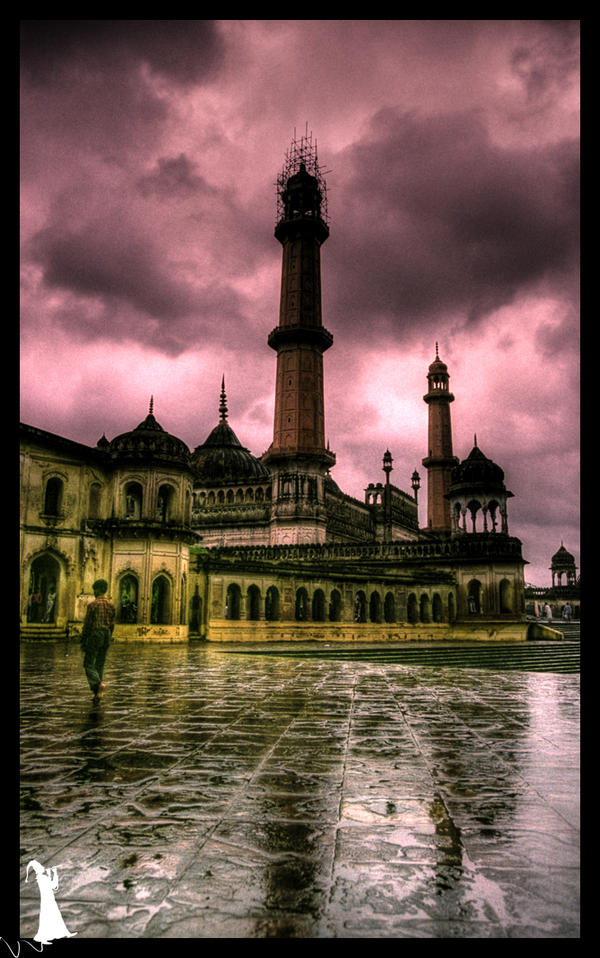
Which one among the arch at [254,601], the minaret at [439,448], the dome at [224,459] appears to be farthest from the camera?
the minaret at [439,448]

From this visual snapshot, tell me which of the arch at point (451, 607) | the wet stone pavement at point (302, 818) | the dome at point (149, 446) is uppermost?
the dome at point (149, 446)

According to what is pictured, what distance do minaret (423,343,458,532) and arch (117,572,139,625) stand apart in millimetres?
41107

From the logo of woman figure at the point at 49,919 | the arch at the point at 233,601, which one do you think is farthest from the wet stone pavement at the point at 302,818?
the arch at the point at 233,601

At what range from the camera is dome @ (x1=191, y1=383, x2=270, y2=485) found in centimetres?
5625

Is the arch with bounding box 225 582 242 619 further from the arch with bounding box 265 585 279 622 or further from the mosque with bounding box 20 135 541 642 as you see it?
the arch with bounding box 265 585 279 622

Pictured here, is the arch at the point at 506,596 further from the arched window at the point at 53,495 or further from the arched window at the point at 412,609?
the arched window at the point at 53,495

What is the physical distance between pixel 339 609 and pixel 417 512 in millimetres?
46052

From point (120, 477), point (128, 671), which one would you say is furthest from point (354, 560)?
point (128, 671)

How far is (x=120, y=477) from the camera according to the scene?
76.0 feet

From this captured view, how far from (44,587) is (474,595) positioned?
18.4 m

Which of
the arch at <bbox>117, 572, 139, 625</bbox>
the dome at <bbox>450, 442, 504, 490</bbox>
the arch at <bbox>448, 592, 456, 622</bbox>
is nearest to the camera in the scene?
the arch at <bbox>117, 572, 139, 625</bbox>

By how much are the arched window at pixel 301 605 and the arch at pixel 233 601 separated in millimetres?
2259

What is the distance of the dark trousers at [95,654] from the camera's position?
8.48m
